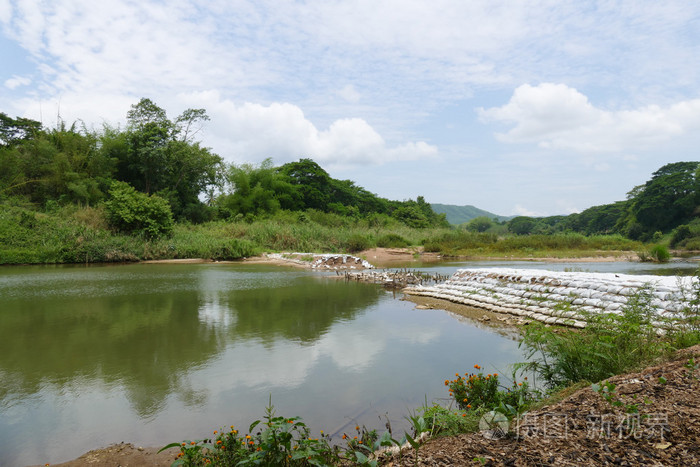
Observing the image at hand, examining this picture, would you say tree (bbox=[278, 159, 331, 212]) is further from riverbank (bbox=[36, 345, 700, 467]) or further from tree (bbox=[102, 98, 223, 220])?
riverbank (bbox=[36, 345, 700, 467])

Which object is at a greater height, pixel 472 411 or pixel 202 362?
pixel 472 411

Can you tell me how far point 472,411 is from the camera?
3324 millimetres

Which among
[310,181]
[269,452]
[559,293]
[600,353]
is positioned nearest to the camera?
[269,452]

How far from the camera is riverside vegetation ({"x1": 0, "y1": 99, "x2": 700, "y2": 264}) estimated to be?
24391 mm

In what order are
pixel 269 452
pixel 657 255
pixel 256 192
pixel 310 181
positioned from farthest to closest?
pixel 310 181, pixel 256 192, pixel 657 255, pixel 269 452

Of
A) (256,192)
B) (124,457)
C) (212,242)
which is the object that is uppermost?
(256,192)

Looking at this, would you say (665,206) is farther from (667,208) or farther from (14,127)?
(14,127)

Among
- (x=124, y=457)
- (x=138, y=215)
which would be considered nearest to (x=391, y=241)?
(x=138, y=215)

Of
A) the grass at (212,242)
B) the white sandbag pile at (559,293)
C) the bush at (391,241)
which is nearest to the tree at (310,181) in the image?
the grass at (212,242)

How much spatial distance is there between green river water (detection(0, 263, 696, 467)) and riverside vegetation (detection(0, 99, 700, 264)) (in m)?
14.0

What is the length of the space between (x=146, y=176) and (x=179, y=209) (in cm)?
409

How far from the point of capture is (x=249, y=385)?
5.04m

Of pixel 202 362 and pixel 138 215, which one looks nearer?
pixel 202 362

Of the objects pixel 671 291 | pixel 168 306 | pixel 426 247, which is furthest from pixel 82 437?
pixel 426 247
